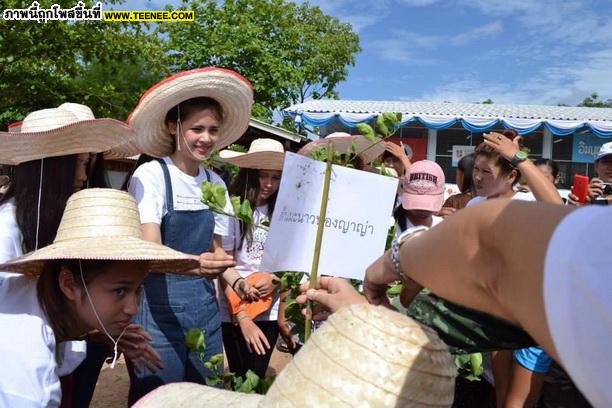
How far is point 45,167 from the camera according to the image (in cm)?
186

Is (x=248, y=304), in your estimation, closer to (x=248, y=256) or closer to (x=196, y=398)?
(x=248, y=256)

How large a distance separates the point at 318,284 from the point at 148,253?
20.5 inches

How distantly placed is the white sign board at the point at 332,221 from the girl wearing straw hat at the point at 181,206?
1.79 feet

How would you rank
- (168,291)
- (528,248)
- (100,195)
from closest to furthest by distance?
(528,248) → (100,195) → (168,291)

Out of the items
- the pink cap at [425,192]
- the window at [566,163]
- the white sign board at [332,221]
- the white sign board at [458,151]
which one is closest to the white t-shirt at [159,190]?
the white sign board at [332,221]

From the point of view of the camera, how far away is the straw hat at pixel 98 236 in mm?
1481

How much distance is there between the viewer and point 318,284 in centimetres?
147

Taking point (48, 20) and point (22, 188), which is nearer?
point (22, 188)

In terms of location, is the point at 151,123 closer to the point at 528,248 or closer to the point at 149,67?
the point at 528,248

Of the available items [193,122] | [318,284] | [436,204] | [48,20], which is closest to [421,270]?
[318,284]

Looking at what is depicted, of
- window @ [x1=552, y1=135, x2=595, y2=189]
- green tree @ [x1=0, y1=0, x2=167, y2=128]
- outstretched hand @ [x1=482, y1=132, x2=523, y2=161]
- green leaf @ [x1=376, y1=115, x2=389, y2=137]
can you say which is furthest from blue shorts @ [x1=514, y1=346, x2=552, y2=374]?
window @ [x1=552, y1=135, x2=595, y2=189]

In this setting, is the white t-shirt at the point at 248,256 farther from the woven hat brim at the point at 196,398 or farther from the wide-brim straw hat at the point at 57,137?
the woven hat brim at the point at 196,398

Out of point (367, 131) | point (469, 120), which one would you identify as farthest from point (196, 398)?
point (469, 120)

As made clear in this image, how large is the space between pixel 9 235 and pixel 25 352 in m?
0.52
